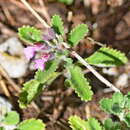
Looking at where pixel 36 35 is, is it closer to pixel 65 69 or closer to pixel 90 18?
pixel 65 69

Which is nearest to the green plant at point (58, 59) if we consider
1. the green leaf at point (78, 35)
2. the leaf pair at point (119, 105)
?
the green leaf at point (78, 35)

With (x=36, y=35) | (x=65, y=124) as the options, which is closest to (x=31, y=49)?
(x=36, y=35)

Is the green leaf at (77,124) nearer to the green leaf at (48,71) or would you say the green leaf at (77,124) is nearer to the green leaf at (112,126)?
the green leaf at (112,126)

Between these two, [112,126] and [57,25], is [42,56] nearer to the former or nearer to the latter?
[57,25]

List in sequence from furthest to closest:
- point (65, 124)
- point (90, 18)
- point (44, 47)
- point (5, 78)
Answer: point (90, 18) → point (5, 78) → point (65, 124) → point (44, 47)

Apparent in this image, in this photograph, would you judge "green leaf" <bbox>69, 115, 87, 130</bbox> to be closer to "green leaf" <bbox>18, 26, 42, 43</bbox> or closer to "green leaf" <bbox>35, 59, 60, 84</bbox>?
"green leaf" <bbox>35, 59, 60, 84</bbox>

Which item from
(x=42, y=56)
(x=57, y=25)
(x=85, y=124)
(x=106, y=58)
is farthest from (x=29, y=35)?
(x=85, y=124)
